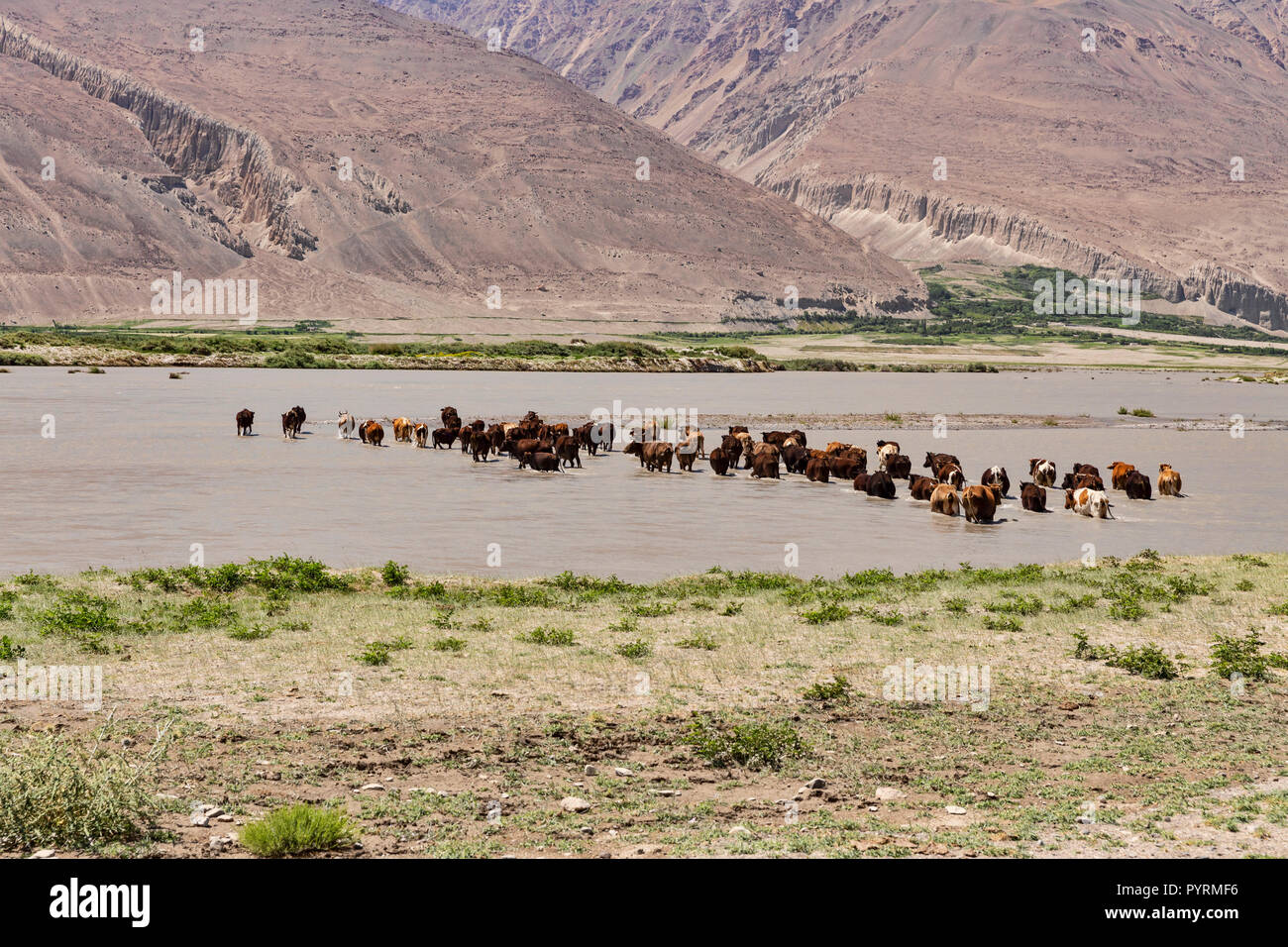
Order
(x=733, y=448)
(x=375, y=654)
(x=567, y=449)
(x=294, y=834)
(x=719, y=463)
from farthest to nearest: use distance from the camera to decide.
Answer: (x=733, y=448), (x=567, y=449), (x=719, y=463), (x=375, y=654), (x=294, y=834)

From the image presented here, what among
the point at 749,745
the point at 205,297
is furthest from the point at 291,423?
the point at 205,297

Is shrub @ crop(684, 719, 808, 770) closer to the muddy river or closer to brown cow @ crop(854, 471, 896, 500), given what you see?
the muddy river

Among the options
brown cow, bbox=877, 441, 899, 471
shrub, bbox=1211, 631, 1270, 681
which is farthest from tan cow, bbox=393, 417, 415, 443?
shrub, bbox=1211, 631, 1270, 681

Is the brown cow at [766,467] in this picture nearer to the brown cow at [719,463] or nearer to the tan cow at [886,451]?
the brown cow at [719,463]

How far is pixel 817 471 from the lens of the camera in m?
33.9

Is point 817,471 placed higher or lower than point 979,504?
higher

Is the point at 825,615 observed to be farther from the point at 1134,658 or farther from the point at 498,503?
the point at 498,503

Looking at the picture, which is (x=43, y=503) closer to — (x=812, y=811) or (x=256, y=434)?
(x=256, y=434)

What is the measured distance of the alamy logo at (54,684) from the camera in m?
11.6

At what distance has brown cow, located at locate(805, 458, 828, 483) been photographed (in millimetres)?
33781

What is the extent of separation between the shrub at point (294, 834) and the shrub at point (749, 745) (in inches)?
137

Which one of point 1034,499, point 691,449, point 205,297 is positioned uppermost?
point 205,297

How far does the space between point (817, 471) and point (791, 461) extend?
2.08 meters
